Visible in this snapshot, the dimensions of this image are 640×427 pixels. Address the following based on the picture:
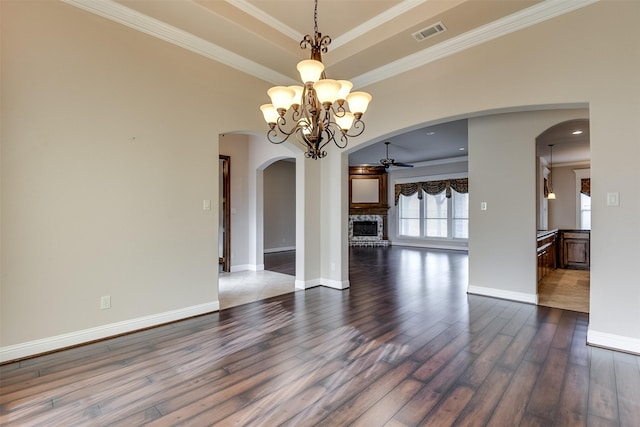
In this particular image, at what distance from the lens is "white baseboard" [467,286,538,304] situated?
4.21 meters

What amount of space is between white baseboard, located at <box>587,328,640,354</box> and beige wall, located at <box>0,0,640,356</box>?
0.01 meters

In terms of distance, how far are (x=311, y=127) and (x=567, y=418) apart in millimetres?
2732

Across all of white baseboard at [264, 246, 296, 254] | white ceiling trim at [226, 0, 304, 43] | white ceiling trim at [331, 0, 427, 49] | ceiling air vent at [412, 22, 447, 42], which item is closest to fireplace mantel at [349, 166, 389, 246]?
white baseboard at [264, 246, 296, 254]

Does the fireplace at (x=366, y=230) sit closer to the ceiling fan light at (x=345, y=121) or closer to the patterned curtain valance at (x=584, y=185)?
the patterned curtain valance at (x=584, y=185)

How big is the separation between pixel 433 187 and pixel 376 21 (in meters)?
8.18

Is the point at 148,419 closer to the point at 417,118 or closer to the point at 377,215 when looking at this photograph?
the point at 417,118

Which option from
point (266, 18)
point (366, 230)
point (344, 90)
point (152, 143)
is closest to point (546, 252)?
point (344, 90)

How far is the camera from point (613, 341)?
2799 mm

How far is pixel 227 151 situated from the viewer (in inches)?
254

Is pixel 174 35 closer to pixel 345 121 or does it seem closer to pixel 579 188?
pixel 345 121

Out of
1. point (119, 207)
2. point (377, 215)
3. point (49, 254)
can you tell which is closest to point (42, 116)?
point (119, 207)

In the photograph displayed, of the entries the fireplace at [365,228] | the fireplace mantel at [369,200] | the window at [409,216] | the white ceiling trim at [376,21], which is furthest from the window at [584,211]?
the white ceiling trim at [376,21]

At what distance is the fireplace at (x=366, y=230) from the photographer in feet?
38.5

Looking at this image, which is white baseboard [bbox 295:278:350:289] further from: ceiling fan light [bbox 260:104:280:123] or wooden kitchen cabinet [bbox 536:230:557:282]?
wooden kitchen cabinet [bbox 536:230:557:282]
